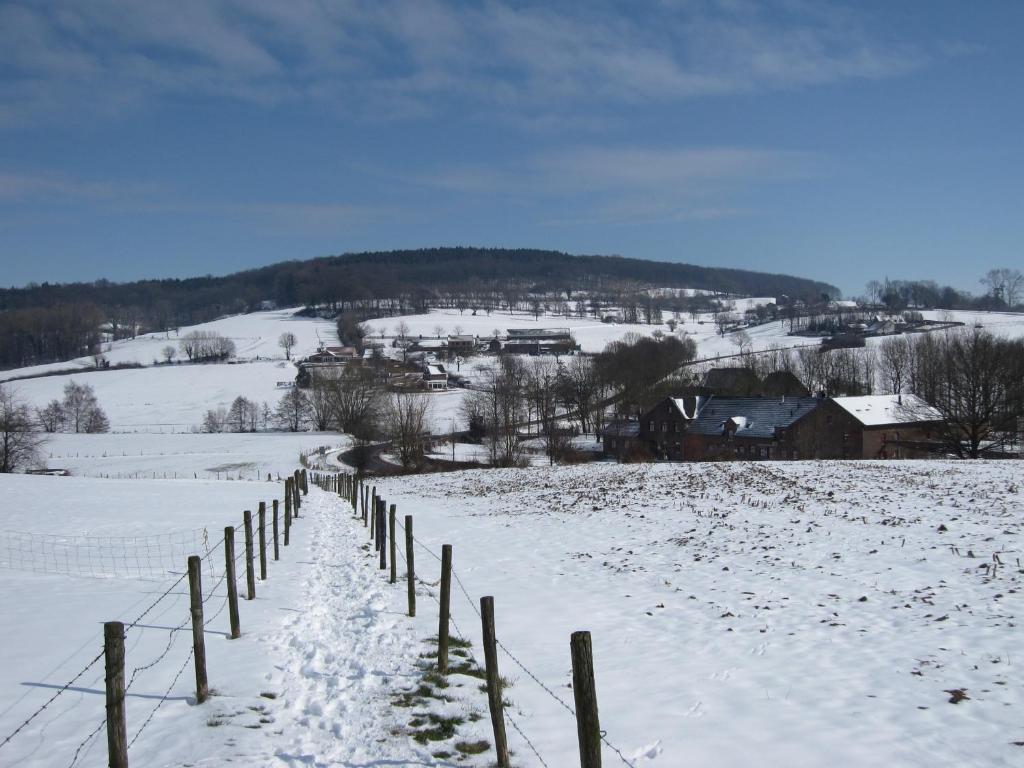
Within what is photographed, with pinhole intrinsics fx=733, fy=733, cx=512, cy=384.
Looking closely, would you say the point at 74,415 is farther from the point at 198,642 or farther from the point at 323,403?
the point at 198,642

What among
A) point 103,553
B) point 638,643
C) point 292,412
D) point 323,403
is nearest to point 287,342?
point 292,412

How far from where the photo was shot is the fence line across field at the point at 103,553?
16812 mm

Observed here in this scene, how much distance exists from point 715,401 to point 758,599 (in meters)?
63.0

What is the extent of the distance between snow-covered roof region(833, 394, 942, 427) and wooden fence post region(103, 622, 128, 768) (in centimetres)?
6553

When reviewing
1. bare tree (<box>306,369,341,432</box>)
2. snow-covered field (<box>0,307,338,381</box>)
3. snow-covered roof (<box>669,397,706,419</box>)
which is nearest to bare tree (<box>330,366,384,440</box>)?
bare tree (<box>306,369,341,432</box>)

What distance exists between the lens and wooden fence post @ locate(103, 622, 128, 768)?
5926mm

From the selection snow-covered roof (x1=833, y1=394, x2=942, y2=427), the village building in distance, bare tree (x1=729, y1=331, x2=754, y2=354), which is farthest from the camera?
bare tree (x1=729, y1=331, x2=754, y2=354)

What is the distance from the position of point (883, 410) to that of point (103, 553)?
6312 cm

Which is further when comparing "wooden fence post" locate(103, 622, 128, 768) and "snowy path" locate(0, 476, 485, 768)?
"snowy path" locate(0, 476, 485, 768)

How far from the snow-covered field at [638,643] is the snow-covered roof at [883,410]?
44.3m

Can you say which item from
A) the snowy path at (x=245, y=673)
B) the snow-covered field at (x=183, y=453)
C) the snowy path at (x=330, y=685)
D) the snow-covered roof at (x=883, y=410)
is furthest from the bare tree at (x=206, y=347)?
the snowy path at (x=330, y=685)

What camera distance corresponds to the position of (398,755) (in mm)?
7035

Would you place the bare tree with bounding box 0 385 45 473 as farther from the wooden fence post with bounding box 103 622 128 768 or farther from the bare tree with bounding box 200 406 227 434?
the wooden fence post with bounding box 103 622 128 768

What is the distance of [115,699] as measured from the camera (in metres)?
6.00
